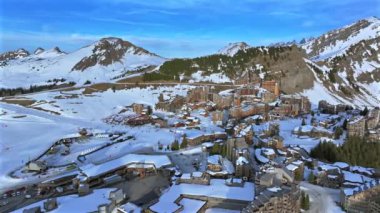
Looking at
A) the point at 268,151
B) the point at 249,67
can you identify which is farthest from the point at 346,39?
the point at 268,151

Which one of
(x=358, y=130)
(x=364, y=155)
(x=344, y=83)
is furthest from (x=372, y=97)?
(x=364, y=155)

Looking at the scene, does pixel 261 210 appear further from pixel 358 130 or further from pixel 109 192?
pixel 358 130

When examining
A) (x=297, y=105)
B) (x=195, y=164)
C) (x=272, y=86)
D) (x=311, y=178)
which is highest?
(x=272, y=86)

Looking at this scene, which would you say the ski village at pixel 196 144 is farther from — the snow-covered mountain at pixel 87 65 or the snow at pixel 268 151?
the snow-covered mountain at pixel 87 65

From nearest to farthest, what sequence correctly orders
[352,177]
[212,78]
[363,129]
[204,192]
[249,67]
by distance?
1. [204,192]
2. [352,177]
3. [363,129]
4. [212,78]
5. [249,67]

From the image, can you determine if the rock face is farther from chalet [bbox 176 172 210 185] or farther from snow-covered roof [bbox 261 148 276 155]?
chalet [bbox 176 172 210 185]

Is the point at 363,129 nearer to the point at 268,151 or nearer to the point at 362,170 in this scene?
the point at 362,170

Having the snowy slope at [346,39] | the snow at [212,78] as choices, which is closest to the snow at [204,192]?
the snow at [212,78]
